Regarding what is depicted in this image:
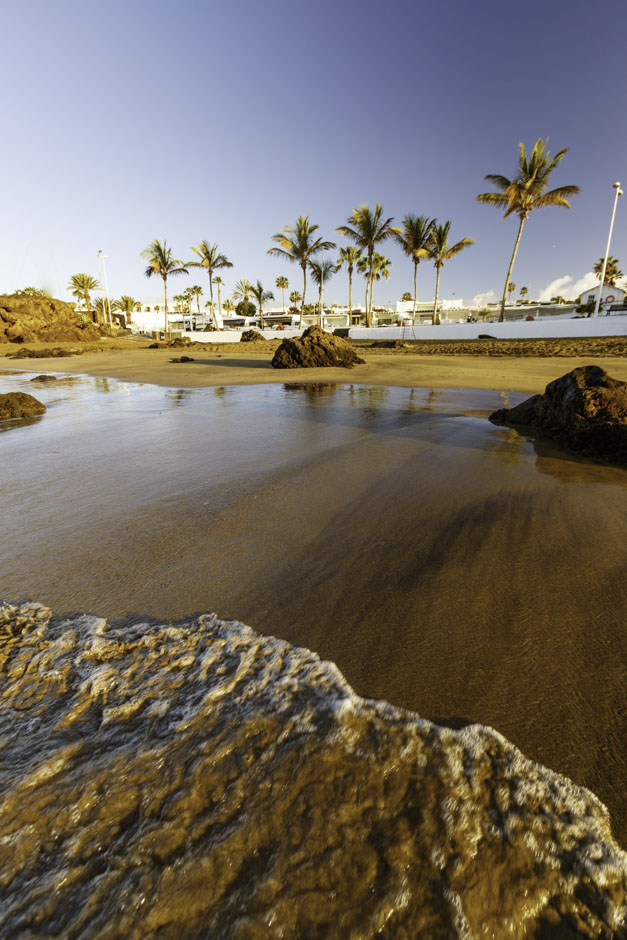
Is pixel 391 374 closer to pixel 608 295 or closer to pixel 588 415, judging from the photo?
pixel 588 415

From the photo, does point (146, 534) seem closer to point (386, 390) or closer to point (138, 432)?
point (138, 432)

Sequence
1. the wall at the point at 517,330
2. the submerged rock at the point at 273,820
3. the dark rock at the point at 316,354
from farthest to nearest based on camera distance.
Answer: the wall at the point at 517,330 < the dark rock at the point at 316,354 < the submerged rock at the point at 273,820

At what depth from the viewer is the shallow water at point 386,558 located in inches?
57.7

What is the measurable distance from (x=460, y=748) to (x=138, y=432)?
18.2 ft

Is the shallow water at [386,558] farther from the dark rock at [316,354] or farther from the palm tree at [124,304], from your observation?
the palm tree at [124,304]

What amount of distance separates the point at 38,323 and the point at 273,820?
41172 mm

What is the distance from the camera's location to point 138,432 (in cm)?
569

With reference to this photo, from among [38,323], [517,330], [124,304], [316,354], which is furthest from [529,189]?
[124,304]

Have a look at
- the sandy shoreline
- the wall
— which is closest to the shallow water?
the sandy shoreline

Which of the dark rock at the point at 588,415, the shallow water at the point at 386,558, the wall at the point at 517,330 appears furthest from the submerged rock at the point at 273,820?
the wall at the point at 517,330

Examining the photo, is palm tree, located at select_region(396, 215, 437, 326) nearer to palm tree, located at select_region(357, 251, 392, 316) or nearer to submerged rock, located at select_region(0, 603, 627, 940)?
palm tree, located at select_region(357, 251, 392, 316)

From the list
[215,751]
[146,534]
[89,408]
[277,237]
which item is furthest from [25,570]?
[277,237]

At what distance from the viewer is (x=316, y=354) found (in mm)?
15391

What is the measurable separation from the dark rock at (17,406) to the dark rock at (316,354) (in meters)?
9.64
